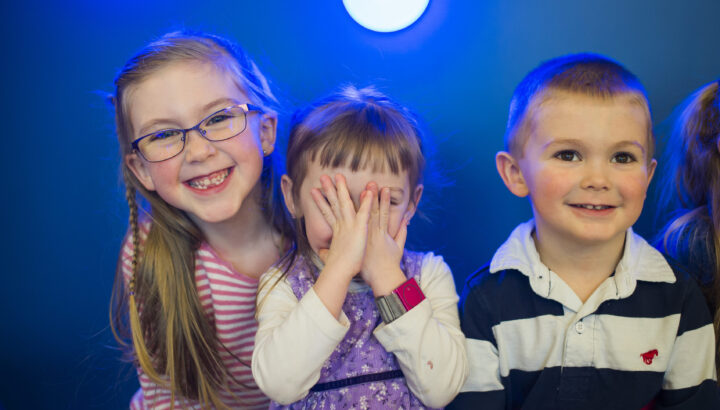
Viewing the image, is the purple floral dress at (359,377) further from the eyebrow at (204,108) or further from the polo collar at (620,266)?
the eyebrow at (204,108)

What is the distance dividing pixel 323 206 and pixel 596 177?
53 cm

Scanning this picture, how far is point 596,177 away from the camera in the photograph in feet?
3.48

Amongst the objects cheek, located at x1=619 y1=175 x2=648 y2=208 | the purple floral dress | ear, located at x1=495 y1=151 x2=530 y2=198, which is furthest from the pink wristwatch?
cheek, located at x1=619 y1=175 x2=648 y2=208

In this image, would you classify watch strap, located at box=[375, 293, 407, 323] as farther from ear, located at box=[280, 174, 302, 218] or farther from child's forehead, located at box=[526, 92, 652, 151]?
child's forehead, located at box=[526, 92, 652, 151]

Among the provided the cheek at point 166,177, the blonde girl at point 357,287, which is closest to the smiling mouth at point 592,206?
the blonde girl at point 357,287

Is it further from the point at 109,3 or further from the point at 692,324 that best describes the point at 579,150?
the point at 109,3

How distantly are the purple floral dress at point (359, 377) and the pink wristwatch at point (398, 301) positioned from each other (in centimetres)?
10

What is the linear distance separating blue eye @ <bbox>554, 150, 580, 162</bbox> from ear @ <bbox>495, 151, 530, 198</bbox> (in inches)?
3.9

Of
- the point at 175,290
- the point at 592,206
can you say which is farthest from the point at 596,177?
the point at 175,290

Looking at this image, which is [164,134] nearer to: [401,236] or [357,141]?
[357,141]

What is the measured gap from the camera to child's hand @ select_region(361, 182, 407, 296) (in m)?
1.09

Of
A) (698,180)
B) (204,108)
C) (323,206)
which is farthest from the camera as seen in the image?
(698,180)

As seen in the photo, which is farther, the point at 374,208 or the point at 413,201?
the point at 413,201

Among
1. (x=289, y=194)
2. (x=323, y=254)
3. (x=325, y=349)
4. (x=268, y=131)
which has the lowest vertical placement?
(x=325, y=349)
